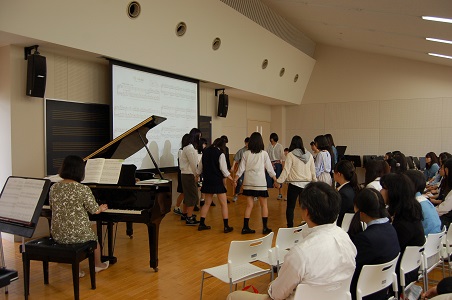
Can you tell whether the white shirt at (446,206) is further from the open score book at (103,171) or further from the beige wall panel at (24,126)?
the beige wall panel at (24,126)

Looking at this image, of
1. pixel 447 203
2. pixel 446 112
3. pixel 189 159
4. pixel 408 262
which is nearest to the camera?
pixel 408 262

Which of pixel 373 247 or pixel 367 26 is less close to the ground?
pixel 367 26

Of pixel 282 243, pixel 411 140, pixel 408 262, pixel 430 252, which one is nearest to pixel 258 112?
pixel 411 140

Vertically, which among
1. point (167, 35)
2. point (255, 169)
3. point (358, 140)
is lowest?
point (255, 169)

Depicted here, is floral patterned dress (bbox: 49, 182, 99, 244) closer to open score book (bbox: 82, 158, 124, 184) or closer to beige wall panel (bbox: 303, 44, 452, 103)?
open score book (bbox: 82, 158, 124, 184)

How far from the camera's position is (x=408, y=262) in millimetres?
2641

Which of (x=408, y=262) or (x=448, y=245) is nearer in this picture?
(x=408, y=262)

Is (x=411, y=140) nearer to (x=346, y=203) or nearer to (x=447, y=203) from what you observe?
(x=447, y=203)

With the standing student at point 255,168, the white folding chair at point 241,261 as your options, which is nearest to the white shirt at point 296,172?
Answer: the standing student at point 255,168

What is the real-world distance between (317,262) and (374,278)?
70 centimetres

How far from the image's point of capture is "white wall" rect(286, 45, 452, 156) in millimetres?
10547

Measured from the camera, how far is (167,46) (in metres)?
6.37

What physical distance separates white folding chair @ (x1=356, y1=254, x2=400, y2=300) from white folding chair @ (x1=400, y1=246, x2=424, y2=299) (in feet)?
0.79

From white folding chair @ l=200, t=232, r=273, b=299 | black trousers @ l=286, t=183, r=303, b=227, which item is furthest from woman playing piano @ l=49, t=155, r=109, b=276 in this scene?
black trousers @ l=286, t=183, r=303, b=227
